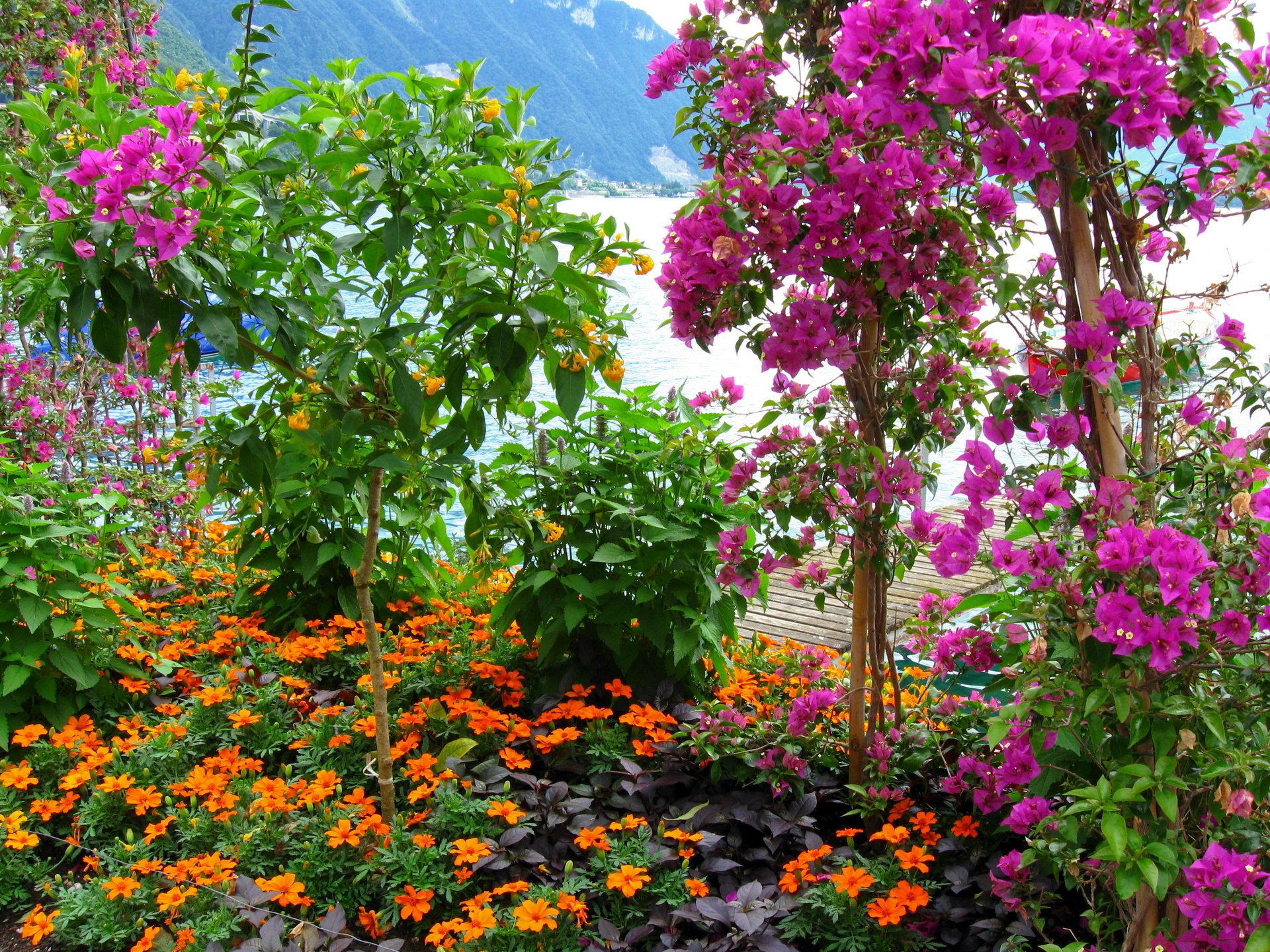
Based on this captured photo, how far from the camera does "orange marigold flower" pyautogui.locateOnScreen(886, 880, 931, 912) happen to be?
152cm

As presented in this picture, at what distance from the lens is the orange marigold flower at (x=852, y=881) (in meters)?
1.54

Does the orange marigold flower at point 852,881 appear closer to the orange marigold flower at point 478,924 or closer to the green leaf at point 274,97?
the orange marigold flower at point 478,924

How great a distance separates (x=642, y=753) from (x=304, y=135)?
1364mm

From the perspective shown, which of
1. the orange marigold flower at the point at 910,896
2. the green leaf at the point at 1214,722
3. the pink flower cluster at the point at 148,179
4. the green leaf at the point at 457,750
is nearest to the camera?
the green leaf at the point at 1214,722

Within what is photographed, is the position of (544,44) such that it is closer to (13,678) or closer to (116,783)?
(13,678)

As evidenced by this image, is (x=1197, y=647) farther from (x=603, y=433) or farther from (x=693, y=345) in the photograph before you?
(x=603, y=433)

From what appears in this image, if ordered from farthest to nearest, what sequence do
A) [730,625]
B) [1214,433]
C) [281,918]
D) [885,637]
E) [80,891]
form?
[730,625] < [885,637] < [80,891] < [281,918] < [1214,433]

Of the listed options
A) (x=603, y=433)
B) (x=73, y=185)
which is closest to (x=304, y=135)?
(x=73, y=185)

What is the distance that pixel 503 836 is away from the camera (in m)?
1.76

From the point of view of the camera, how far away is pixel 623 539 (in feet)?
7.34

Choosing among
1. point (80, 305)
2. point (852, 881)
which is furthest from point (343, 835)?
point (80, 305)

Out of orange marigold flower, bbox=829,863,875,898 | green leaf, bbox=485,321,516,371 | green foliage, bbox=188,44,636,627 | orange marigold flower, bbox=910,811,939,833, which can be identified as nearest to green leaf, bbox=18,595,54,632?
green foliage, bbox=188,44,636,627

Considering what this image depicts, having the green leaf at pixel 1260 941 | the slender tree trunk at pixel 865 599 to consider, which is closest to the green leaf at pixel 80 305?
the slender tree trunk at pixel 865 599

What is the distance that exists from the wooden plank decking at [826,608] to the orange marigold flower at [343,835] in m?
1.92
